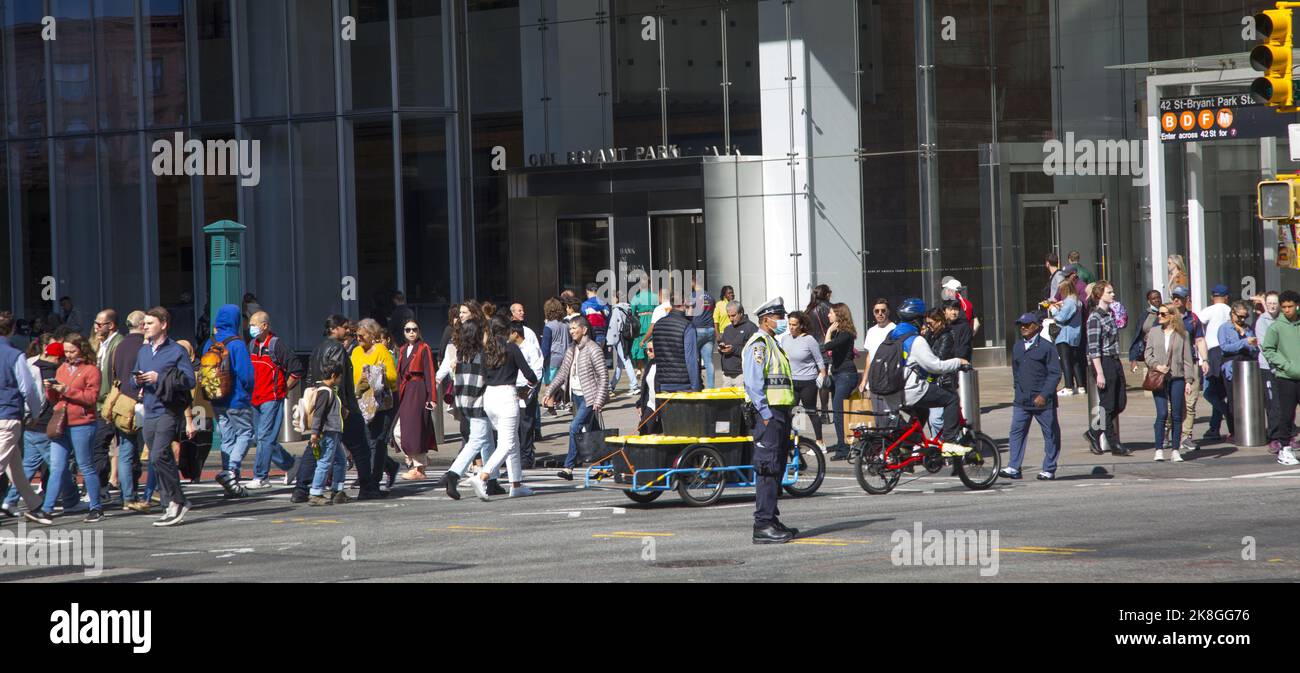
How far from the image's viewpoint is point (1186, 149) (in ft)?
84.8

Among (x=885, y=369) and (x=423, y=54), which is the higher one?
(x=423, y=54)

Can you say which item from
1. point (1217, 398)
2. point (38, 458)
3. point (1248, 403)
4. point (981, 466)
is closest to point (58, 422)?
point (38, 458)

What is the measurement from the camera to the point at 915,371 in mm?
16406

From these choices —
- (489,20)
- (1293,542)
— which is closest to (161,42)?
(489,20)

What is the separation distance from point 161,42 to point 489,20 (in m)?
6.53

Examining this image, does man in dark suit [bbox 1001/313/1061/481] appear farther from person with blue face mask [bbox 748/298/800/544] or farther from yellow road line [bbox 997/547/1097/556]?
yellow road line [bbox 997/547/1097/556]

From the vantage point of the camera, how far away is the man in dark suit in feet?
54.6

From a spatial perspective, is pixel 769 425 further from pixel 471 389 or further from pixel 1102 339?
pixel 1102 339

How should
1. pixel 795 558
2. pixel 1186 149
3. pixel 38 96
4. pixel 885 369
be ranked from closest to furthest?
pixel 795 558
pixel 885 369
pixel 1186 149
pixel 38 96

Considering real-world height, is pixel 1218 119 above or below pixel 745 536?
above

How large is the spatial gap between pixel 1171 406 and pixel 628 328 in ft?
33.4

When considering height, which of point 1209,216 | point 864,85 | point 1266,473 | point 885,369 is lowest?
point 1266,473

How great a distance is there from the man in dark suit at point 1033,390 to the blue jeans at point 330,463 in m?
6.75

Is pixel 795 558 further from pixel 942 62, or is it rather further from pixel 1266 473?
pixel 942 62
